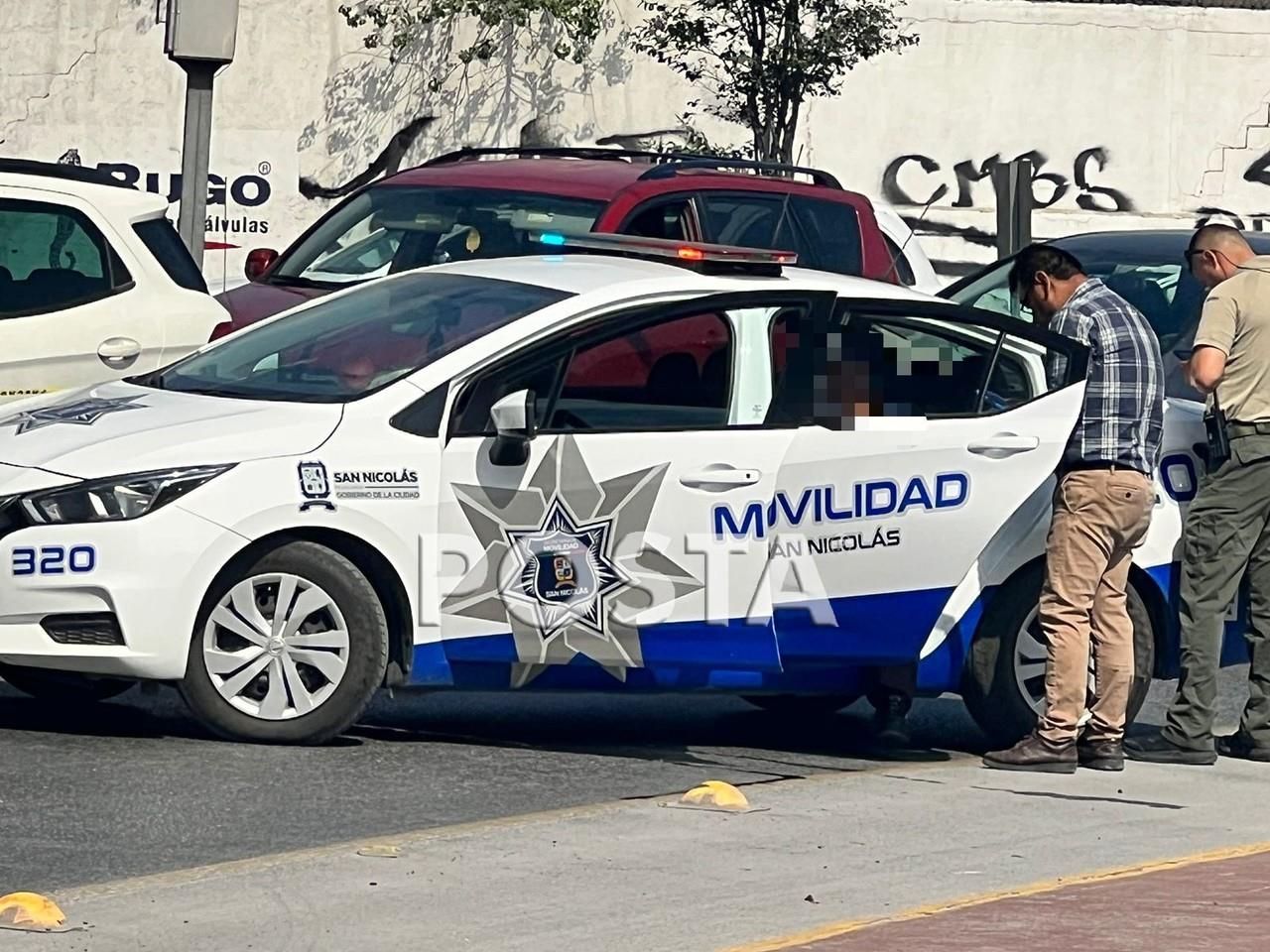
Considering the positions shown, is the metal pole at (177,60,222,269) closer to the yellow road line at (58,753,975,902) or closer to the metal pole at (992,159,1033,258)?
the metal pole at (992,159,1033,258)

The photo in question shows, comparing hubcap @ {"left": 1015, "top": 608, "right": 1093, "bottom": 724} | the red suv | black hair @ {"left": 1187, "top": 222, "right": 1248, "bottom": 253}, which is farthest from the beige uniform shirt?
the red suv

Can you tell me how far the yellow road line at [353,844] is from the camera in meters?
5.99

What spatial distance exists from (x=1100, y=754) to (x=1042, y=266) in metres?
1.66

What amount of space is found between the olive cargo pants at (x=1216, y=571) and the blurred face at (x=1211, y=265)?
1.86ft

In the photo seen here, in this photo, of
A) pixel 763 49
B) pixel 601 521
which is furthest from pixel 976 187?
pixel 601 521

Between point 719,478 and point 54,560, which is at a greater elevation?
point 719,478

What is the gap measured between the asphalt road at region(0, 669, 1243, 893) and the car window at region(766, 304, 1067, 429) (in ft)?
4.00

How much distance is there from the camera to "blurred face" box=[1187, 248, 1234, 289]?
847 cm

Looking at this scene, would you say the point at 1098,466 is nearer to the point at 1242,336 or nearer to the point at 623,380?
the point at 1242,336

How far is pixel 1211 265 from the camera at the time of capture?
8.48 metres

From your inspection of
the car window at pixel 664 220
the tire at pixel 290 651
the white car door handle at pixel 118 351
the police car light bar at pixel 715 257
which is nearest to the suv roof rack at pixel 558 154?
the car window at pixel 664 220

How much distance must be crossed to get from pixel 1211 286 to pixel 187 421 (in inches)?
139

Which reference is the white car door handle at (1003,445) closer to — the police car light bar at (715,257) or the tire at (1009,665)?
the tire at (1009,665)

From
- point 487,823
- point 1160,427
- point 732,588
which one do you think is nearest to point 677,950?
point 487,823
